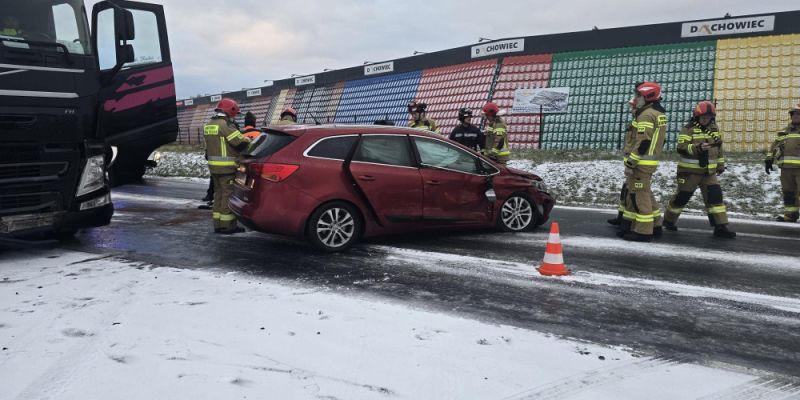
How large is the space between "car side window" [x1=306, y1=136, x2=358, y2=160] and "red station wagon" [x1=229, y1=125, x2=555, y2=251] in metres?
0.01

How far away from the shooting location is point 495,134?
9344 millimetres

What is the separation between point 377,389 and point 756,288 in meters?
3.82

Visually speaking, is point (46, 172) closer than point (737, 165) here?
Yes

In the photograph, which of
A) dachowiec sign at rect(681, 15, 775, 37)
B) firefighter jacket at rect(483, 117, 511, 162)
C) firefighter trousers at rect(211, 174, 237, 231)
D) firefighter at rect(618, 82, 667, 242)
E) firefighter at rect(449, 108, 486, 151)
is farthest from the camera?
dachowiec sign at rect(681, 15, 775, 37)

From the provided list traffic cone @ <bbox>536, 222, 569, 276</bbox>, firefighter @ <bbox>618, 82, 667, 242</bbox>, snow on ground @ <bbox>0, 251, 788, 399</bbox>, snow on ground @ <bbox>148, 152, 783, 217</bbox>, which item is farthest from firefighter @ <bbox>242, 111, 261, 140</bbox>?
snow on ground @ <bbox>148, 152, 783, 217</bbox>

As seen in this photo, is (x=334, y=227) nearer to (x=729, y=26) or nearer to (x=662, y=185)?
(x=662, y=185)

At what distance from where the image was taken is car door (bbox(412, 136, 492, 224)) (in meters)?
6.52

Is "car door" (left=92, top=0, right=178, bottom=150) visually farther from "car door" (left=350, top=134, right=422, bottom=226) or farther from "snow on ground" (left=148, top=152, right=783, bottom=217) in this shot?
"snow on ground" (left=148, top=152, right=783, bottom=217)

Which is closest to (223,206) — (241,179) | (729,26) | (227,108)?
(241,179)

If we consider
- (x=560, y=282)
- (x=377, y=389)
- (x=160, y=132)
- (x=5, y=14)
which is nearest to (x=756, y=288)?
(x=560, y=282)

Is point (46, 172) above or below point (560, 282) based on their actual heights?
above

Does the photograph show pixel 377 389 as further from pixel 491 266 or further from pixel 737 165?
pixel 737 165

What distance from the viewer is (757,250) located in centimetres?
628

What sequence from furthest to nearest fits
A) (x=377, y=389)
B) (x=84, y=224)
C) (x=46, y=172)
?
1. (x=84, y=224)
2. (x=46, y=172)
3. (x=377, y=389)
